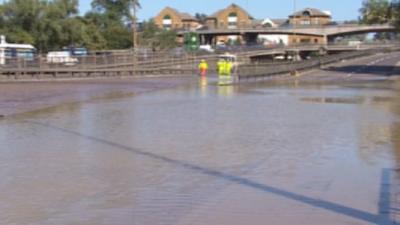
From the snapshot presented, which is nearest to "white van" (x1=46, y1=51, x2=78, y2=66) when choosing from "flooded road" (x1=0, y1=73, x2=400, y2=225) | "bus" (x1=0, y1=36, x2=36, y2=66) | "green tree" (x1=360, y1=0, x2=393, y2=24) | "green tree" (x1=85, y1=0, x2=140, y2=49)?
"bus" (x1=0, y1=36, x2=36, y2=66)

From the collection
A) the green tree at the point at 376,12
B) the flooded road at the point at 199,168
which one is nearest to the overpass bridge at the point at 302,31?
the green tree at the point at 376,12

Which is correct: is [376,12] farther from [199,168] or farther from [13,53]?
[199,168]

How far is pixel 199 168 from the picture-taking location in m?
12.1

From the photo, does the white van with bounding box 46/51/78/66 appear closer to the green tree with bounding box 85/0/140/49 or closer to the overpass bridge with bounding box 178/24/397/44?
the green tree with bounding box 85/0/140/49

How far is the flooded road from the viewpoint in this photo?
28.1 feet

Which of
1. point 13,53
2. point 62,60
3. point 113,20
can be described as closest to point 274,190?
point 62,60

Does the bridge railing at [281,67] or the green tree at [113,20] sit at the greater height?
the green tree at [113,20]

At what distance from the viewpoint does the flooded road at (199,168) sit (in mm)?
8578

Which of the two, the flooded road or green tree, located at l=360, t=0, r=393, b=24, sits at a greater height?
green tree, located at l=360, t=0, r=393, b=24

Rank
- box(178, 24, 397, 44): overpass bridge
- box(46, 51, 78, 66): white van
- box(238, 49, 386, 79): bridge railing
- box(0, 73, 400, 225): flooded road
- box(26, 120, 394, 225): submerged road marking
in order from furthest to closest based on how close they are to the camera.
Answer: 1. box(178, 24, 397, 44): overpass bridge
2. box(46, 51, 78, 66): white van
3. box(238, 49, 386, 79): bridge railing
4. box(0, 73, 400, 225): flooded road
5. box(26, 120, 394, 225): submerged road marking

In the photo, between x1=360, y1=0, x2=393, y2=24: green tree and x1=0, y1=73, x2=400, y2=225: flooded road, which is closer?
x1=0, y1=73, x2=400, y2=225: flooded road

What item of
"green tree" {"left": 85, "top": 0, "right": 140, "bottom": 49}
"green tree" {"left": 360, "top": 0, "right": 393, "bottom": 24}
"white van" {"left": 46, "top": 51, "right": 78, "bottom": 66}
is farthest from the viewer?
"green tree" {"left": 85, "top": 0, "right": 140, "bottom": 49}

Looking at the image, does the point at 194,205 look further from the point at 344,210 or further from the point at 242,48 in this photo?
the point at 242,48

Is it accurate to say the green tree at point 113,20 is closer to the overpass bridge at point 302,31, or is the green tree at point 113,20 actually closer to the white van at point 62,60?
the overpass bridge at point 302,31
